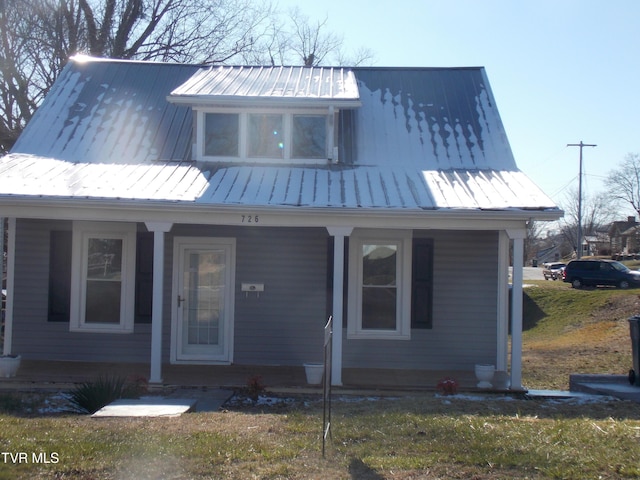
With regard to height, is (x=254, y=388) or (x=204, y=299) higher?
(x=204, y=299)

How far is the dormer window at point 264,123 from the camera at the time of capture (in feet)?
39.5

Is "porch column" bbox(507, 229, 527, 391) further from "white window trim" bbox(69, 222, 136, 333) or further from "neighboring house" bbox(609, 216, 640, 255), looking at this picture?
"neighboring house" bbox(609, 216, 640, 255)

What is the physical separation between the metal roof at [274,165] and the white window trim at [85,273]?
992 mm

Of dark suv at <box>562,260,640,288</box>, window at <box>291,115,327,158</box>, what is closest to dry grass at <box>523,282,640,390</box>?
dark suv at <box>562,260,640,288</box>

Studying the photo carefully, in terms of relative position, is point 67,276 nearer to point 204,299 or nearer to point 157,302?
point 204,299

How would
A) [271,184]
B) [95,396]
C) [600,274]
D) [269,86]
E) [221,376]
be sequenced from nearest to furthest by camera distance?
1. [95,396]
2. [221,376]
3. [271,184]
4. [269,86]
5. [600,274]

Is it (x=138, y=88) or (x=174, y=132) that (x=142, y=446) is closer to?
(x=174, y=132)

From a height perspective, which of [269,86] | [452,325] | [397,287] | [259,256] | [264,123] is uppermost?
[269,86]

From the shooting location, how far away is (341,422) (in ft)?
24.4

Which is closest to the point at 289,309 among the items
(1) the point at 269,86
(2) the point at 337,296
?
(2) the point at 337,296

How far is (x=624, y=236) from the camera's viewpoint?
261 feet

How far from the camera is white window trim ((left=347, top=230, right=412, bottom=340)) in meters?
11.6

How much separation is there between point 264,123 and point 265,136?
245mm

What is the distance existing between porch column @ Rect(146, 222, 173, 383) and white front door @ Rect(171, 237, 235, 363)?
1673mm
